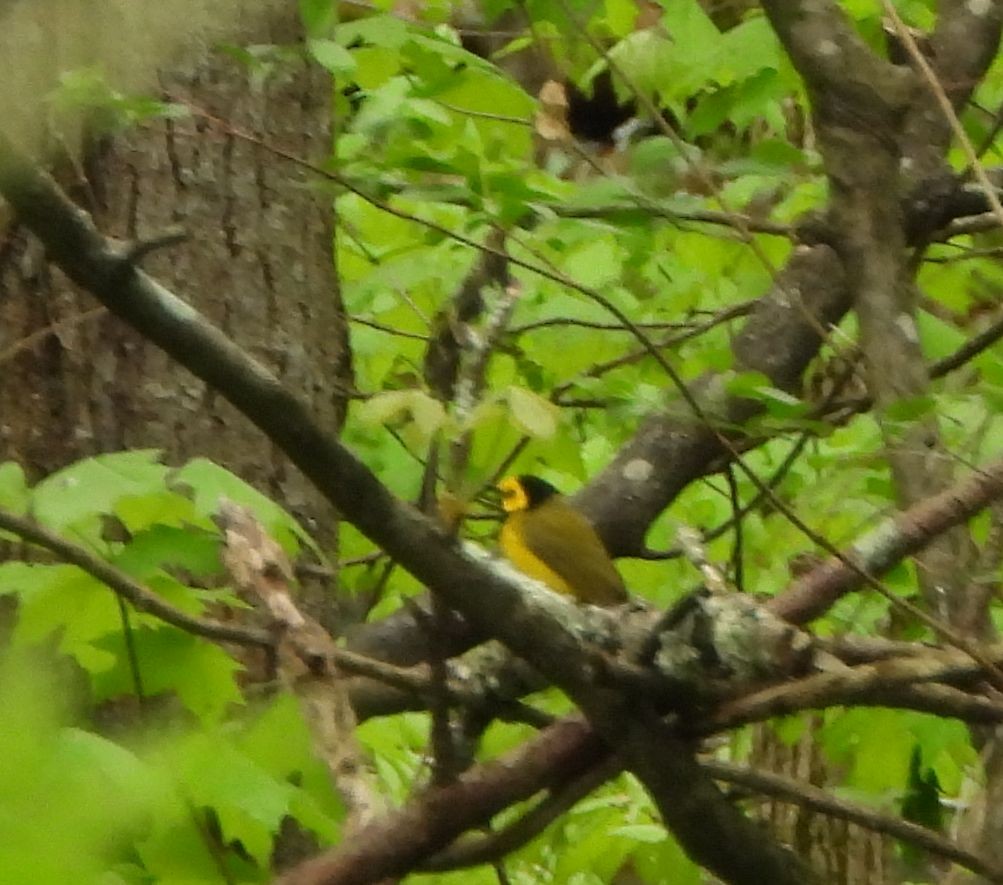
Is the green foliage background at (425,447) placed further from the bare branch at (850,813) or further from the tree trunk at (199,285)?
the bare branch at (850,813)

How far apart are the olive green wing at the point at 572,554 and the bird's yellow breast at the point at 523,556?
0.02 meters

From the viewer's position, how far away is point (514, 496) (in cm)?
309

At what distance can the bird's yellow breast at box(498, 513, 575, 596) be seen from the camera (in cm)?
304

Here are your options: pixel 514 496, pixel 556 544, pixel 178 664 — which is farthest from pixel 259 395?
pixel 514 496

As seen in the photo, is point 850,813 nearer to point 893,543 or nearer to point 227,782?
point 893,543

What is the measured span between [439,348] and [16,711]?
678 mm

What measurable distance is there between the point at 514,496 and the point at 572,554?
13.7 inches

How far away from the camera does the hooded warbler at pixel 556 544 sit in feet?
8.34

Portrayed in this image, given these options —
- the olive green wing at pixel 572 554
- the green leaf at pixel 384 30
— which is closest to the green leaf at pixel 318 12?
the green leaf at pixel 384 30

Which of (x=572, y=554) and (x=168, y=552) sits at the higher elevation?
(x=168, y=552)

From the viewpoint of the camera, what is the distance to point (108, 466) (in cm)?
146

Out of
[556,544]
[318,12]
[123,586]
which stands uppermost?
[318,12]

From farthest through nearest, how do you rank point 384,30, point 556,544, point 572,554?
point 556,544 < point 572,554 < point 384,30

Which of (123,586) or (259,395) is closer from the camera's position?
(259,395)
